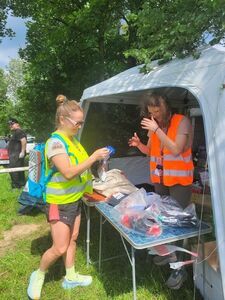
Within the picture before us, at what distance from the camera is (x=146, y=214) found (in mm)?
2693

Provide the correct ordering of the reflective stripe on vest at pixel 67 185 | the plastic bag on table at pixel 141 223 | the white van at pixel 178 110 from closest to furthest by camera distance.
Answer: the white van at pixel 178 110 < the plastic bag on table at pixel 141 223 < the reflective stripe on vest at pixel 67 185

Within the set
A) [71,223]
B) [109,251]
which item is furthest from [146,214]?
[109,251]

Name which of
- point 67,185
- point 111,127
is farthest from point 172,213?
point 111,127

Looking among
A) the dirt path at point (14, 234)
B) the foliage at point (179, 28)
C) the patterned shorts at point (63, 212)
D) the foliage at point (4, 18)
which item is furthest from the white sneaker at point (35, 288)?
the foliage at point (4, 18)

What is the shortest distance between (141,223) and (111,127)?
3.36 meters

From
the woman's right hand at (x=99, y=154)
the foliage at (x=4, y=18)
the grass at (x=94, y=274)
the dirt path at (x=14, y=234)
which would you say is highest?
the foliage at (x=4, y=18)

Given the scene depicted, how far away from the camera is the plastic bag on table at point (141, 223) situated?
256 centimetres

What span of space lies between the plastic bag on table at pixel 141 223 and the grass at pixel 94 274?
0.82 metres

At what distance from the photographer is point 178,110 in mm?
5109

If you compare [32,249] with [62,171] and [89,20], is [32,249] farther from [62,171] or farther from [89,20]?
[89,20]

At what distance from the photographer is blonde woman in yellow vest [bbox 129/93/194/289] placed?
9.41 ft

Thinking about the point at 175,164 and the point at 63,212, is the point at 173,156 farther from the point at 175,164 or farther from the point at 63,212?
the point at 63,212

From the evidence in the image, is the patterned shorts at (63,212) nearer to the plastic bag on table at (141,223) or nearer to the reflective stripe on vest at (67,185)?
the reflective stripe on vest at (67,185)

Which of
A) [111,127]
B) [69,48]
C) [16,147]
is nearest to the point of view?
[111,127]
